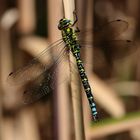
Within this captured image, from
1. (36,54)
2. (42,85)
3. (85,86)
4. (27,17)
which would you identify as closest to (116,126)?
(85,86)

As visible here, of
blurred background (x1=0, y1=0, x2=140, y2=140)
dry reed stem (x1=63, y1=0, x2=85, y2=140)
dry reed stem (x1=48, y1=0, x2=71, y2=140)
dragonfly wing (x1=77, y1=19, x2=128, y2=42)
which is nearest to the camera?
dry reed stem (x1=63, y1=0, x2=85, y2=140)

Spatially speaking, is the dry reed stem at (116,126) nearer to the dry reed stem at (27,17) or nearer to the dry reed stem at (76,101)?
the dry reed stem at (76,101)

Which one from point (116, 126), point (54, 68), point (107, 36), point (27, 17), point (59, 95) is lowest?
point (116, 126)

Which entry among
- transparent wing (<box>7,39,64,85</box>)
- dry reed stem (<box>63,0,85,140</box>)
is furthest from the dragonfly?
dry reed stem (<box>63,0,85,140</box>)

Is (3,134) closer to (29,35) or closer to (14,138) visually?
(14,138)

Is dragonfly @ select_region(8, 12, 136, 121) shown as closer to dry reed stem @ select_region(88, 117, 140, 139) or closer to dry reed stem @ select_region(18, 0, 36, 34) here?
dry reed stem @ select_region(88, 117, 140, 139)

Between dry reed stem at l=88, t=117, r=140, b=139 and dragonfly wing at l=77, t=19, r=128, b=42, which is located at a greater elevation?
dragonfly wing at l=77, t=19, r=128, b=42

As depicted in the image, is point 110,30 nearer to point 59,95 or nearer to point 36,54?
point 59,95

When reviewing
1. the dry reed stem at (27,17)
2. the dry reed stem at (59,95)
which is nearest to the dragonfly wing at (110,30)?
the dry reed stem at (59,95)

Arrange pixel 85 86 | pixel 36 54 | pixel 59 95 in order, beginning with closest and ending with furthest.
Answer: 1. pixel 59 95
2. pixel 85 86
3. pixel 36 54
